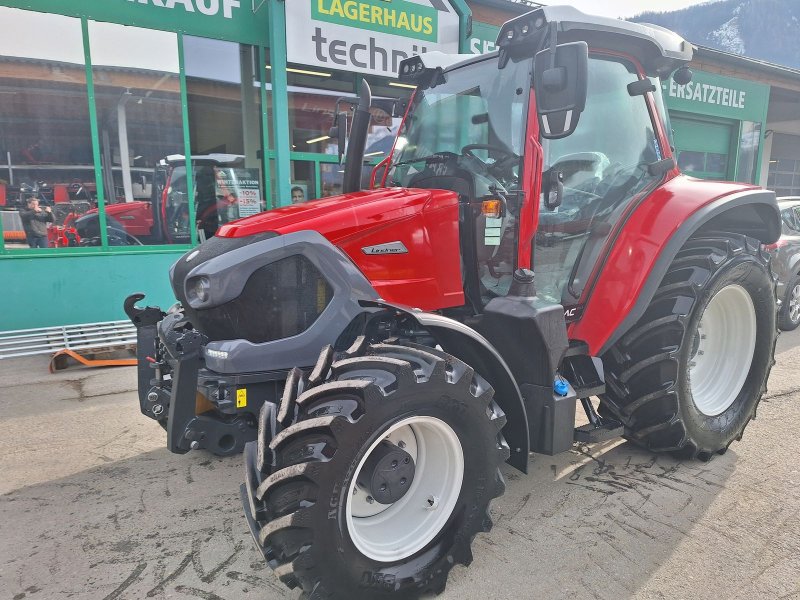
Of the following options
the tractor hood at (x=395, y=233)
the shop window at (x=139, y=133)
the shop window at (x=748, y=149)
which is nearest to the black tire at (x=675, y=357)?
the tractor hood at (x=395, y=233)

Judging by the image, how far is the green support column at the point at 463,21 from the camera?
841cm

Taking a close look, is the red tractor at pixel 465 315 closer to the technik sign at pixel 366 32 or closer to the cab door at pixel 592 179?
the cab door at pixel 592 179

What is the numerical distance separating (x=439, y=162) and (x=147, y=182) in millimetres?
5287

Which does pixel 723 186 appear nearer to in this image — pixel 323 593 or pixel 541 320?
pixel 541 320

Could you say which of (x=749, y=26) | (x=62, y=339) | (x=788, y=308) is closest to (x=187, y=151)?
(x=62, y=339)

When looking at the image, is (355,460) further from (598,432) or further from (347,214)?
(598,432)

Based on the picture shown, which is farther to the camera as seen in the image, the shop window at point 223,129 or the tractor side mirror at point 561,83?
the shop window at point 223,129

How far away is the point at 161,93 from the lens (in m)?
6.92

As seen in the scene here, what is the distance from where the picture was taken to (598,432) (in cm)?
294

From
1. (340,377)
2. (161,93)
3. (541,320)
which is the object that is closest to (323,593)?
(340,377)

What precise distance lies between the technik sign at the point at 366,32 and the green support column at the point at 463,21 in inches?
2.9

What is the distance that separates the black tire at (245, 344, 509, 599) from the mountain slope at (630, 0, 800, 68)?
80.5 meters

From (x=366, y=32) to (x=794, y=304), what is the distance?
6.75 meters

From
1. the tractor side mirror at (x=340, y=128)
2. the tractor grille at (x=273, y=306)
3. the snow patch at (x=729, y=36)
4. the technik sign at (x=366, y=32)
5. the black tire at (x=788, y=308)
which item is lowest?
the black tire at (x=788, y=308)
